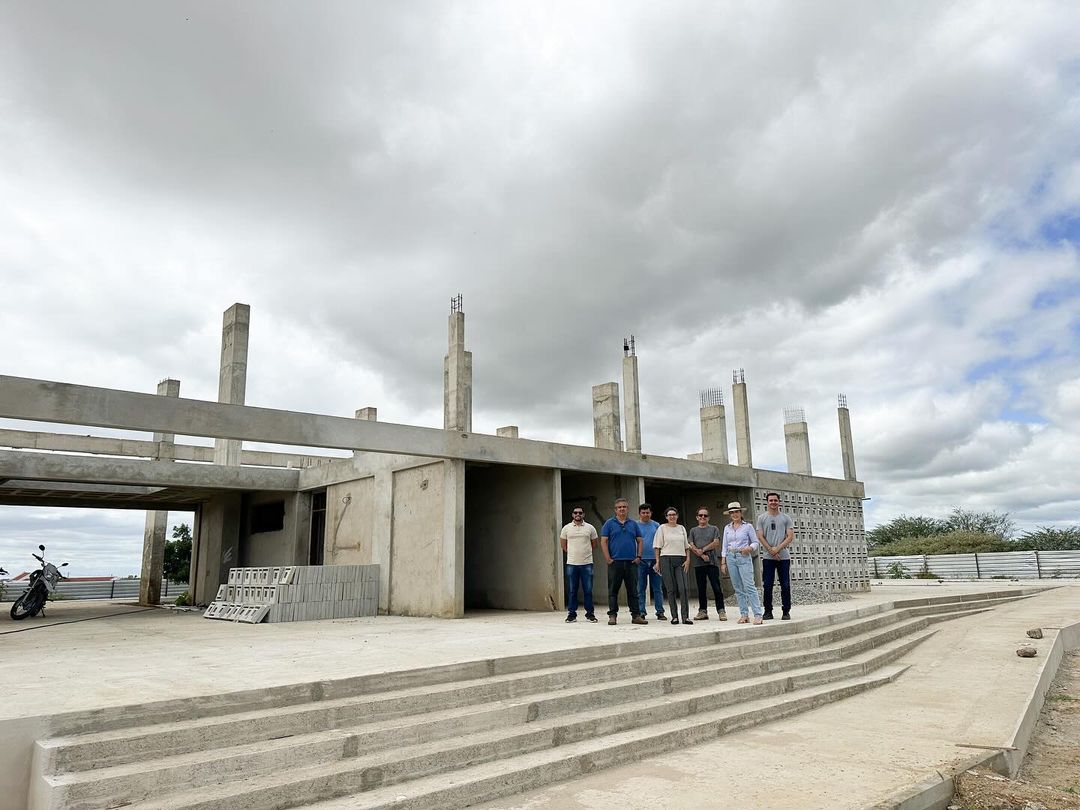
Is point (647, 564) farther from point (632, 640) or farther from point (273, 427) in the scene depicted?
point (273, 427)

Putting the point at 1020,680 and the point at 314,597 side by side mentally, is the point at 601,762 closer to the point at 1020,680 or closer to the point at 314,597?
the point at 1020,680

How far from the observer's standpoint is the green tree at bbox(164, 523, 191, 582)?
24234 millimetres

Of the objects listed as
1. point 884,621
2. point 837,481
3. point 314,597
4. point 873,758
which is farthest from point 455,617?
point 837,481

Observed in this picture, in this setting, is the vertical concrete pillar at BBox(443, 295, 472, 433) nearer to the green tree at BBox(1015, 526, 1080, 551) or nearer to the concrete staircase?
the concrete staircase

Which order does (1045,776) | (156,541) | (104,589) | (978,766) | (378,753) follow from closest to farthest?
(378,753), (978,766), (1045,776), (156,541), (104,589)

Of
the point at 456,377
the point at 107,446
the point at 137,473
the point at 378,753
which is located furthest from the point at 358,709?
the point at 107,446

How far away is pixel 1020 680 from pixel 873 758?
352 centimetres

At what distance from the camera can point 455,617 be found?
10367 mm

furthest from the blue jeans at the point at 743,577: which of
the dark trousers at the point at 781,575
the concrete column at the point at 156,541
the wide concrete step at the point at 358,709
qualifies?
the concrete column at the point at 156,541

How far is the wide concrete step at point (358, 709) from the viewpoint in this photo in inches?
138

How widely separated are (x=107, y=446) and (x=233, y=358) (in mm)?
6864

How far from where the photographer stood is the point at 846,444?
18516mm

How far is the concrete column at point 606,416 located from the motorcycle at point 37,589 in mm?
10338

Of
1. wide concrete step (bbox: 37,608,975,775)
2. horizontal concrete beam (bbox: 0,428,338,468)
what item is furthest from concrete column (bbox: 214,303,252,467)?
wide concrete step (bbox: 37,608,975,775)
